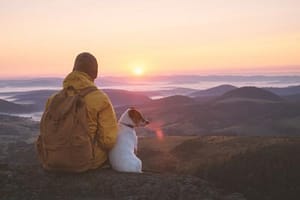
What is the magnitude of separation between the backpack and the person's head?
11.9 inches

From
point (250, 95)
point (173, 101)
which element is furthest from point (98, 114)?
point (173, 101)

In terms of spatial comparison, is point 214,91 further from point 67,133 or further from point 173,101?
point 67,133

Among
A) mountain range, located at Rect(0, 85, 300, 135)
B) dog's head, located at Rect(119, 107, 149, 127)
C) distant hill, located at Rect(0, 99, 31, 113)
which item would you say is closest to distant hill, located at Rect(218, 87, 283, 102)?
mountain range, located at Rect(0, 85, 300, 135)

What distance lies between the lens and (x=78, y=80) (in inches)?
267

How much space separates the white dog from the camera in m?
6.98

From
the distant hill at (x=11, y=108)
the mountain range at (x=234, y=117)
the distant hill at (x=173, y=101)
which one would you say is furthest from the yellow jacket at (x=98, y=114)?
the distant hill at (x=11, y=108)

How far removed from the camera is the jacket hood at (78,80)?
6.75m

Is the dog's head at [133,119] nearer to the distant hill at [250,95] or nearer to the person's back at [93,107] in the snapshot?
the person's back at [93,107]

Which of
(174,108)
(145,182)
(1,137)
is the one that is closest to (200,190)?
(145,182)

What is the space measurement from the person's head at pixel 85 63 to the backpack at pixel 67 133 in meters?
0.30

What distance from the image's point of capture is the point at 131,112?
751cm

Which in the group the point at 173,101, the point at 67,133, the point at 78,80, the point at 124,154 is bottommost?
the point at 173,101

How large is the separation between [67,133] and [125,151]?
984 mm

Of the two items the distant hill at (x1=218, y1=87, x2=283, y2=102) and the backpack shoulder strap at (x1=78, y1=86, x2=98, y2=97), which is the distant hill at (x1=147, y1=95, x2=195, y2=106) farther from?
the backpack shoulder strap at (x1=78, y1=86, x2=98, y2=97)
